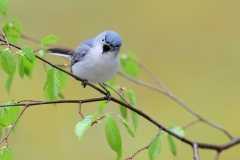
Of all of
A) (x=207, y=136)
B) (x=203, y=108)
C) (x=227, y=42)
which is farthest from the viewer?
(x=227, y=42)

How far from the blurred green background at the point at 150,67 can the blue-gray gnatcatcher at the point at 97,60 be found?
1820mm

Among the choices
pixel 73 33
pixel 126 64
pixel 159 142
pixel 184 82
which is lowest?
pixel 159 142

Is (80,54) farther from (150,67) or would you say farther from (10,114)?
(150,67)

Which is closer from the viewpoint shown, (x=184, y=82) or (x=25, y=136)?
(x=25, y=136)

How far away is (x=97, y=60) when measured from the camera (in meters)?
2.06

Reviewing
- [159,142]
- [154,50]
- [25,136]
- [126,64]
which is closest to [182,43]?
[154,50]

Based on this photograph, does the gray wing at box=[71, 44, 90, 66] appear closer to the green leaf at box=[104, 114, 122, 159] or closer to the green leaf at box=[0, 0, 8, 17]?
the green leaf at box=[0, 0, 8, 17]

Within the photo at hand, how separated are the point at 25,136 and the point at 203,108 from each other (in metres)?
1.65

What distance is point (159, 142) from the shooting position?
1.79m

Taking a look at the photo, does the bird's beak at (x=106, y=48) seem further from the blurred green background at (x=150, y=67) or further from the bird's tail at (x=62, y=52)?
the blurred green background at (x=150, y=67)

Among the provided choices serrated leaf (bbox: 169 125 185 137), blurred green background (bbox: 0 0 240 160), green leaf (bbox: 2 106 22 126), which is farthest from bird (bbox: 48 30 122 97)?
blurred green background (bbox: 0 0 240 160)

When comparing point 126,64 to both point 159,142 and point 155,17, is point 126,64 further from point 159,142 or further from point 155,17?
point 155,17

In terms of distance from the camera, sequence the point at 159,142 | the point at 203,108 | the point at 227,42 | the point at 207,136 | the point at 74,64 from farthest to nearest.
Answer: the point at 227,42, the point at 203,108, the point at 207,136, the point at 74,64, the point at 159,142

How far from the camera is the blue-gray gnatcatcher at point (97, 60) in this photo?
6.59 feet
